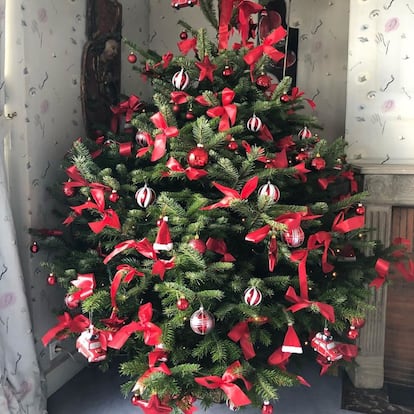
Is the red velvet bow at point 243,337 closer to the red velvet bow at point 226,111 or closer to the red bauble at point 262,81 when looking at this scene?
the red velvet bow at point 226,111

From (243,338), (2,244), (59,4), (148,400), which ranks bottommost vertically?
(148,400)

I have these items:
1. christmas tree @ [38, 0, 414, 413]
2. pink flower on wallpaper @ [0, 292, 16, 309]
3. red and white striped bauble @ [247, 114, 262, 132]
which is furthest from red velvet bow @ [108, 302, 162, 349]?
red and white striped bauble @ [247, 114, 262, 132]

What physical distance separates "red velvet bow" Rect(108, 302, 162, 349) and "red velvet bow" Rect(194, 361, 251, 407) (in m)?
0.18

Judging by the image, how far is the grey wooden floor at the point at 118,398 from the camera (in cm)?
180

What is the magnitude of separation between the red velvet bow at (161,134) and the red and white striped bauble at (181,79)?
0.51 ft

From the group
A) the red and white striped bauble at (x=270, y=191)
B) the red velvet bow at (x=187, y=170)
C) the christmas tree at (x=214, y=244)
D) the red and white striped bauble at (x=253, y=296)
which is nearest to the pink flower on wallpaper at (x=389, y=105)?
the christmas tree at (x=214, y=244)

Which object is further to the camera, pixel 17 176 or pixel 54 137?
pixel 54 137

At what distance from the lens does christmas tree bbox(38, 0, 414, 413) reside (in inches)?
53.1

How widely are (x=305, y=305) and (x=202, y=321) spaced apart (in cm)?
32

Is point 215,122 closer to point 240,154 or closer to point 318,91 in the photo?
point 240,154

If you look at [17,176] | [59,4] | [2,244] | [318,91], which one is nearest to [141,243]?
[2,244]

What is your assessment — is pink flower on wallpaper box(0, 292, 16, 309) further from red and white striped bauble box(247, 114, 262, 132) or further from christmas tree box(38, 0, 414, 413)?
red and white striped bauble box(247, 114, 262, 132)

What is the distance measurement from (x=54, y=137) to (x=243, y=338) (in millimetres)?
1147

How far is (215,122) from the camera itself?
1.45 meters
